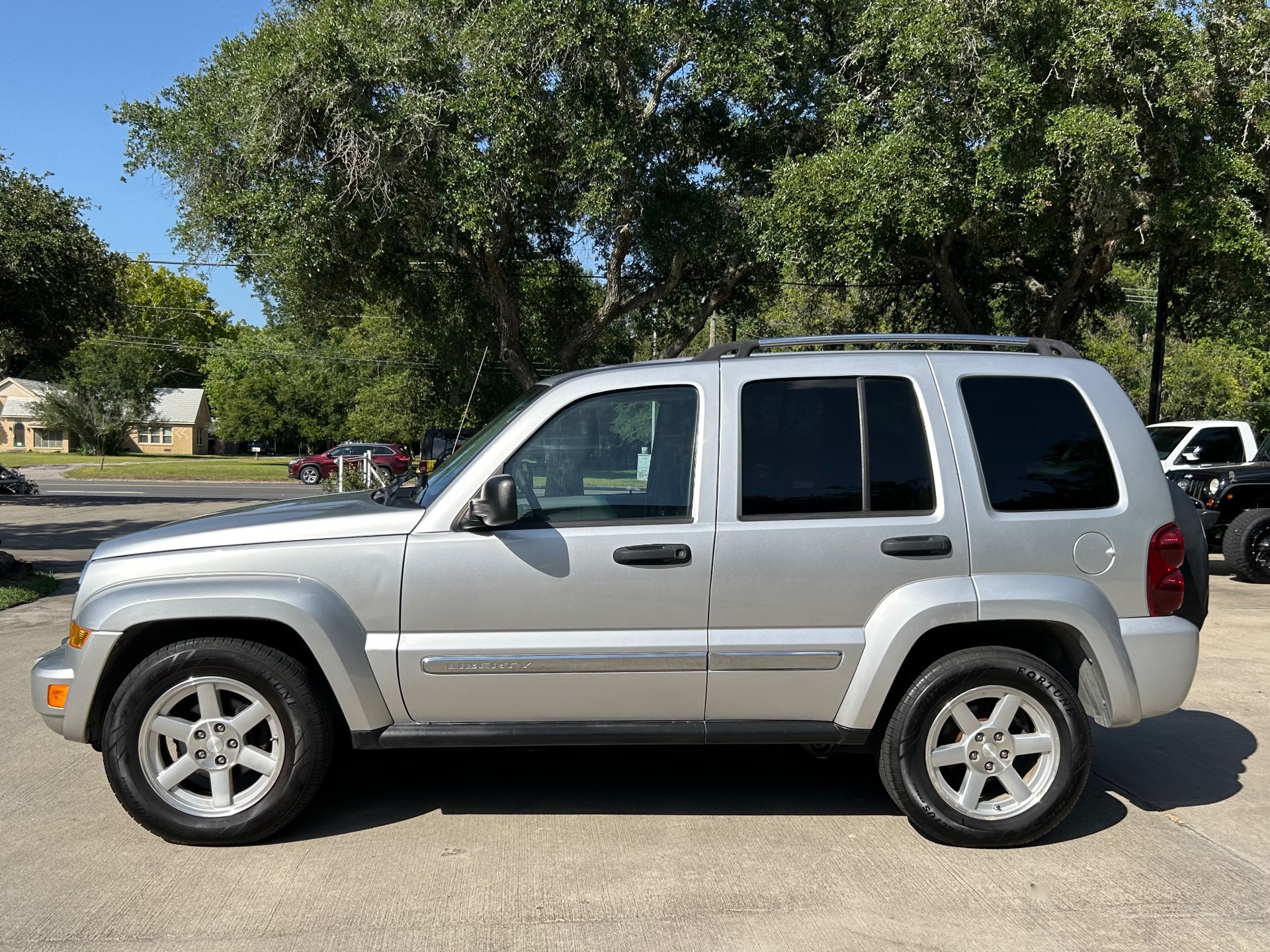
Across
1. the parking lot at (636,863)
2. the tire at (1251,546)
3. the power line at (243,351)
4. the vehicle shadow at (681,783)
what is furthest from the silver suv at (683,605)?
the power line at (243,351)

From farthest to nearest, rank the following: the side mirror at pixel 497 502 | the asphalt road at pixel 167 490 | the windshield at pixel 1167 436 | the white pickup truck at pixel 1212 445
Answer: the asphalt road at pixel 167 490, the windshield at pixel 1167 436, the white pickup truck at pixel 1212 445, the side mirror at pixel 497 502

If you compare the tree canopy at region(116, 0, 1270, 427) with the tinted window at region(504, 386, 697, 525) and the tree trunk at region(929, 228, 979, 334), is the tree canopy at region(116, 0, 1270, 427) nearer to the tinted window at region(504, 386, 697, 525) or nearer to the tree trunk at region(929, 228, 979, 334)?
the tree trunk at region(929, 228, 979, 334)

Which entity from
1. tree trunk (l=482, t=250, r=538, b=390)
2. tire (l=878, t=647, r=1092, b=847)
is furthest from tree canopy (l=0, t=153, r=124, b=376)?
tire (l=878, t=647, r=1092, b=847)

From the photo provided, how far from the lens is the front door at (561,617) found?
163 inches

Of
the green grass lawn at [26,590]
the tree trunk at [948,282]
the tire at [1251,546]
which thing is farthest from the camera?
the tree trunk at [948,282]

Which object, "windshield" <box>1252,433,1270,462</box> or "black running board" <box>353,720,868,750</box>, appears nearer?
"black running board" <box>353,720,868,750</box>

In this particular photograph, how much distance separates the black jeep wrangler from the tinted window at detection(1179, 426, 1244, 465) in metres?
0.92

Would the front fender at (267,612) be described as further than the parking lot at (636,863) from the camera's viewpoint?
Yes

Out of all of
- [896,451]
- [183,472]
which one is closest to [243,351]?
[183,472]

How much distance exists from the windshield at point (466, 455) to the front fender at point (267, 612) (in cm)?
57

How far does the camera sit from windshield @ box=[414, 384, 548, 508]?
437cm

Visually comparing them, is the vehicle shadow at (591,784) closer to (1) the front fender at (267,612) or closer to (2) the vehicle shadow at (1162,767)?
(1) the front fender at (267,612)

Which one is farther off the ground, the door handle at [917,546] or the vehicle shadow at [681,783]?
the door handle at [917,546]

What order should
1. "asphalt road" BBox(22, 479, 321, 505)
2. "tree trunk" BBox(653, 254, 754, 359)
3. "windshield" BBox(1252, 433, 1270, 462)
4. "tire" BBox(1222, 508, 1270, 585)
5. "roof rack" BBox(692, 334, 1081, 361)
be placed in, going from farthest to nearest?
1. "asphalt road" BBox(22, 479, 321, 505)
2. "tree trunk" BBox(653, 254, 754, 359)
3. "windshield" BBox(1252, 433, 1270, 462)
4. "tire" BBox(1222, 508, 1270, 585)
5. "roof rack" BBox(692, 334, 1081, 361)
